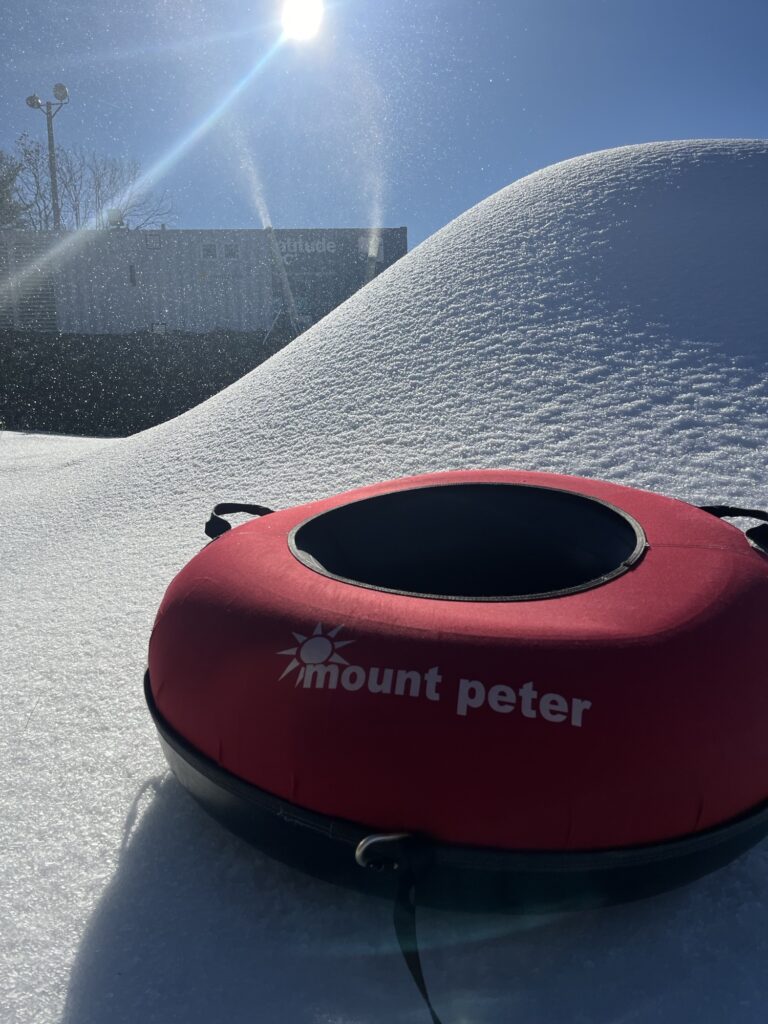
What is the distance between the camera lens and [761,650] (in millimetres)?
1051

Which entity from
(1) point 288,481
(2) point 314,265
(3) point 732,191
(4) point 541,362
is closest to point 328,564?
(1) point 288,481

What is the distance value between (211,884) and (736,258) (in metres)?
4.04

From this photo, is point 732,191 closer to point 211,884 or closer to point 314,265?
point 211,884

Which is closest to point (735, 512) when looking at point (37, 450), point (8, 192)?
point (37, 450)

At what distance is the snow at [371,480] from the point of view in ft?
3.19

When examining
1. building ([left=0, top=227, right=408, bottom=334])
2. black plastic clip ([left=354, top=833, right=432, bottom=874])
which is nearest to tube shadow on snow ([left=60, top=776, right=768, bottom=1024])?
black plastic clip ([left=354, top=833, right=432, bottom=874])

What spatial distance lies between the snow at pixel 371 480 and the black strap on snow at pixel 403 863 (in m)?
0.12

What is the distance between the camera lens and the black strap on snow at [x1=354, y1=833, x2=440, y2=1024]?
2.91 feet

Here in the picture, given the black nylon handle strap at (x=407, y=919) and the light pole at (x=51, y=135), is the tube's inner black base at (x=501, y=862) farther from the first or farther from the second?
the light pole at (x=51, y=135)

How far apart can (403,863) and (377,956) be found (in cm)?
23

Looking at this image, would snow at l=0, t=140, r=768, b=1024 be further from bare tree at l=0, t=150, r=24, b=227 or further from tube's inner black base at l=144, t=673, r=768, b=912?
bare tree at l=0, t=150, r=24, b=227

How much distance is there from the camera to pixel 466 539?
5.93ft

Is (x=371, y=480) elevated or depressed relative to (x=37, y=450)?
elevated

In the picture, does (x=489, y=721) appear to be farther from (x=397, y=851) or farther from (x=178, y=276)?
(x=178, y=276)
